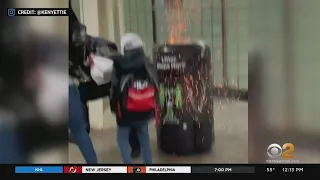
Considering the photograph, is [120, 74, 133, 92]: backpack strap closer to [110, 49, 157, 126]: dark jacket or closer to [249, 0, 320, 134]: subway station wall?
[110, 49, 157, 126]: dark jacket

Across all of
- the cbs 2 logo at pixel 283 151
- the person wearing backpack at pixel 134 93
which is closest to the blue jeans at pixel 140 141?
the person wearing backpack at pixel 134 93

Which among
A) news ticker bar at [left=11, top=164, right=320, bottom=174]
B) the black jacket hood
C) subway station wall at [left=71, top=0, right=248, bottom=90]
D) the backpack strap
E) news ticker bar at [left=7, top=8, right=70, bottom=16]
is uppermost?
news ticker bar at [left=7, top=8, right=70, bottom=16]

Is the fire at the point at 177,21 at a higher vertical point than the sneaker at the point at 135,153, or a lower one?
higher

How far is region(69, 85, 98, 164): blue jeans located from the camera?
3.28ft

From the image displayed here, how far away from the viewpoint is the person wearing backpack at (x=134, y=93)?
991 mm

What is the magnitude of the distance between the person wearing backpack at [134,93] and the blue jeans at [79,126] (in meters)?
0.06

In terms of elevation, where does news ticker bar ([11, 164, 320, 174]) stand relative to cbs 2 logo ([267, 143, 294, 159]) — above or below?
below

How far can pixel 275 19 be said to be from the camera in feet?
3.18

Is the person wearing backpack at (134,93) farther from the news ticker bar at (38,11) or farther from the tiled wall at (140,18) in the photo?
the news ticker bar at (38,11)

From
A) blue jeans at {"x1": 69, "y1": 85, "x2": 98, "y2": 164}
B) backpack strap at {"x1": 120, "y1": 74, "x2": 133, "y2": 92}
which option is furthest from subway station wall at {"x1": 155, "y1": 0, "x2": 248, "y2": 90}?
blue jeans at {"x1": 69, "y1": 85, "x2": 98, "y2": 164}

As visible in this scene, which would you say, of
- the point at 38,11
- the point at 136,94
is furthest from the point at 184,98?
the point at 38,11

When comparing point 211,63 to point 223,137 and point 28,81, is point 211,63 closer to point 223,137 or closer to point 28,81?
point 223,137

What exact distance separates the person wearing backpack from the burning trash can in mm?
22

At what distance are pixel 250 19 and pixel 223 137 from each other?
230mm
